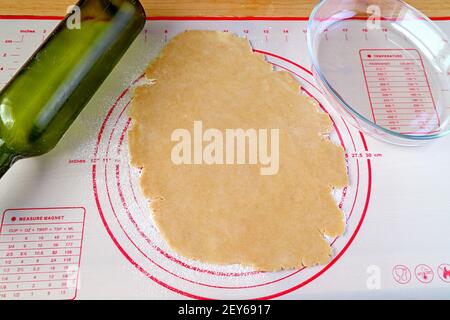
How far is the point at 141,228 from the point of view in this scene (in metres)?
0.66

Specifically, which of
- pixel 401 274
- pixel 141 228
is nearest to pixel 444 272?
pixel 401 274

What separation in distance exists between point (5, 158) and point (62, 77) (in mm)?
144

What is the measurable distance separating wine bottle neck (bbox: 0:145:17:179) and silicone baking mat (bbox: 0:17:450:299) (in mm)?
33

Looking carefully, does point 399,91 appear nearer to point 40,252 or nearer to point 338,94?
point 338,94

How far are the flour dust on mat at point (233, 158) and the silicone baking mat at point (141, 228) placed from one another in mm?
23

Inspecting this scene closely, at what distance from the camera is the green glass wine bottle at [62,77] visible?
0.63m

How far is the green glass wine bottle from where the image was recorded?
0.63 meters

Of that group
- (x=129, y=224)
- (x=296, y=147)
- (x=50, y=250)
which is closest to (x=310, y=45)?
(x=296, y=147)

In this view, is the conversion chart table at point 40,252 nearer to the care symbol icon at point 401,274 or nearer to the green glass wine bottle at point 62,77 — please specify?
the green glass wine bottle at point 62,77

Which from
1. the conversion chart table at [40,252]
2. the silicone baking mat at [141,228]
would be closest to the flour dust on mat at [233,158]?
the silicone baking mat at [141,228]

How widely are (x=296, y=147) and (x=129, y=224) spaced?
29 cm

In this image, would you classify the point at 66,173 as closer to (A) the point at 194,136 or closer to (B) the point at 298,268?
(A) the point at 194,136

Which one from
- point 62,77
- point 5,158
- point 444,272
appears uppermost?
point 62,77

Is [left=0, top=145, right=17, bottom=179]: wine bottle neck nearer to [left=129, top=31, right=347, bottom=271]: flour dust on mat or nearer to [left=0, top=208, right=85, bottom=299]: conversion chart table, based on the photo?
[left=0, top=208, right=85, bottom=299]: conversion chart table
